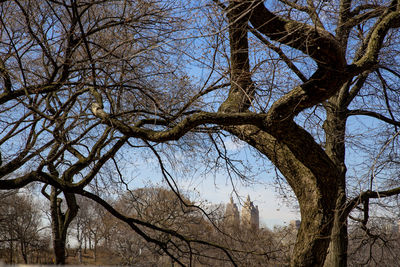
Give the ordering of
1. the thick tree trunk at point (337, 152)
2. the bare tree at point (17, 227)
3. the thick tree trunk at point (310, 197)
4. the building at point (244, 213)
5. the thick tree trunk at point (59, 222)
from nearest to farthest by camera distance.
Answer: the thick tree trunk at point (310, 197) < the building at point (244, 213) < the thick tree trunk at point (337, 152) < the thick tree trunk at point (59, 222) < the bare tree at point (17, 227)

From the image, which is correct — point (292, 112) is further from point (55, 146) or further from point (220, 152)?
point (55, 146)

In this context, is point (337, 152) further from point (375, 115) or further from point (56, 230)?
point (56, 230)

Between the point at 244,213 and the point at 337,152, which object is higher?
the point at 337,152

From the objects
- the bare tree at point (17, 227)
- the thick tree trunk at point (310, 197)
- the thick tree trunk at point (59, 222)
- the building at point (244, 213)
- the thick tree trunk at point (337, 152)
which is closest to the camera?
the thick tree trunk at point (310, 197)

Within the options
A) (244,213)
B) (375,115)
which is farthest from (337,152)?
(244,213)

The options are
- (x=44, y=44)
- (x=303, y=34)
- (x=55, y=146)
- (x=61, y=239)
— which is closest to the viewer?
(x=303, y=34)

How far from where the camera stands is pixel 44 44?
5766 millimetres

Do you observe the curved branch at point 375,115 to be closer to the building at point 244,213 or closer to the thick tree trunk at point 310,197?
the building at point 244,213

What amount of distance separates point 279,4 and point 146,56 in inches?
95.6

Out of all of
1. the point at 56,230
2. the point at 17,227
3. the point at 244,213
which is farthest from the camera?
the point at 17,227

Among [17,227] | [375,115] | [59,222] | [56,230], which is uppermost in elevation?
[375,115]

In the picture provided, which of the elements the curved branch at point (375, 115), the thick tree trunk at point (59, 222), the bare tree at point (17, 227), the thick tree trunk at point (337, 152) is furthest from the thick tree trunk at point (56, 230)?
the curved branch at point (375, 115)

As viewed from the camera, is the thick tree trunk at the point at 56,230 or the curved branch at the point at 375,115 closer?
the curved branch at the point at 375,115

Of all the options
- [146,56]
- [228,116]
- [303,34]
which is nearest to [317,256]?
[228,116]
